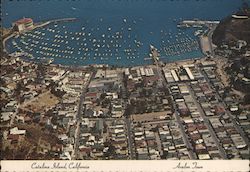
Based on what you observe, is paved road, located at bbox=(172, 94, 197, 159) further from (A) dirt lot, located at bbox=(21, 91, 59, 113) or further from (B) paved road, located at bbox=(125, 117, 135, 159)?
(A) dirt lot, located at bbox=(21, 91, 59, 113)

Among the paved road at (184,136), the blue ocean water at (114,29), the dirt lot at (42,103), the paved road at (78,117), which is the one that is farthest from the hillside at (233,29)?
the dirt lot at (42,103)

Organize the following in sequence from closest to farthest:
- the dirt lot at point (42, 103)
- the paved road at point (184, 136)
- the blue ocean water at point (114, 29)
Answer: the paved road at point (184, 136) → the dirt lot at point (42, 103) → the blue ocean water at point (114, 29)

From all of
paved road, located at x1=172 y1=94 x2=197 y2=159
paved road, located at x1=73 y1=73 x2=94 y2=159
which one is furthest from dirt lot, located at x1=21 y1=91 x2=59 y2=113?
paved road, located at x1=172 y1=94 x2=197 y2=159

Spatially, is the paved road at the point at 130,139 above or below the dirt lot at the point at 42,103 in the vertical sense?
below

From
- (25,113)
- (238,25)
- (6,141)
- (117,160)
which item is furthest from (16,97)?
(238,25)

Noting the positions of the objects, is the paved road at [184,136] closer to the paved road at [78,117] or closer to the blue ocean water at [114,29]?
the blue ocean water at [114,29]

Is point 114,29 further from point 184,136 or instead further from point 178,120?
point 184,136

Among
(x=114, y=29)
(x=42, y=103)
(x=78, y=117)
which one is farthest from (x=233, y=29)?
(x=42, y=103)

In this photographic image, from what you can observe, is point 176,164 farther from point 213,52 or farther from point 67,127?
point 213,52
